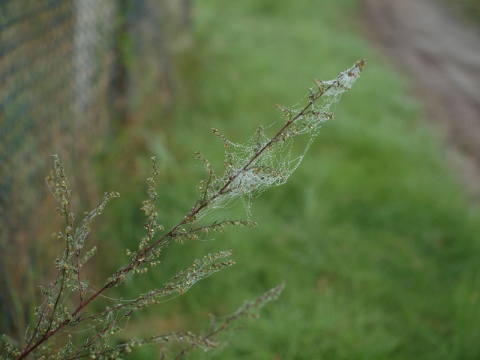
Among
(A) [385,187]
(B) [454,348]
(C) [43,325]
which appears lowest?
(C) [43,325]

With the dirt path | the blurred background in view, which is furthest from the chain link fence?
the dirt path

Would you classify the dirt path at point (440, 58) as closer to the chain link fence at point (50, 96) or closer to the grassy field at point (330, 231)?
the grassy field at point (330, 231)

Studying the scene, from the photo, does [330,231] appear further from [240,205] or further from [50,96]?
[50,96]

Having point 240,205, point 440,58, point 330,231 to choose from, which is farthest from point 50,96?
point 440,58

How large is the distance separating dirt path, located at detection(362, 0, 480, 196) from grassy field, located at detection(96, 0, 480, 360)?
0.69m

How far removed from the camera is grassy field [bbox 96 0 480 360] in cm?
271

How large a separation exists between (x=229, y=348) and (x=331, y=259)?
3.39 feet

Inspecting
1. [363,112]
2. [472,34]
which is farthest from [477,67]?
[363,112]

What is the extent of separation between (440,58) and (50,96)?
22.8 feet

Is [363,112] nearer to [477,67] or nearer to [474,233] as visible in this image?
[474,233]

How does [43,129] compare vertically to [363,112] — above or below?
below

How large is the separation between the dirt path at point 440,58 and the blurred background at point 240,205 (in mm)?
153

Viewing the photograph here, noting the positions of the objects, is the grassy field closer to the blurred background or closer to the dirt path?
the blurred background

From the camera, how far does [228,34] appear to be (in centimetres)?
694
